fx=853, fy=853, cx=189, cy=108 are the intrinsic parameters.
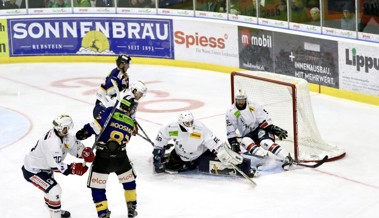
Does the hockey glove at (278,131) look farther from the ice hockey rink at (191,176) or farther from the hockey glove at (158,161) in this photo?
the hockey glove at (158,161)

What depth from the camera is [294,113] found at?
9.19 m

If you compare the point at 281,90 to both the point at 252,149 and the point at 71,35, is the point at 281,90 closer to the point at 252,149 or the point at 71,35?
the point at 252,149

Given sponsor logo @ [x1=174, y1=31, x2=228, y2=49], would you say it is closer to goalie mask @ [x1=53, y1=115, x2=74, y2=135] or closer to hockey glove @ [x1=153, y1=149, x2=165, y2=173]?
hockey glove @ [x1=153, y1=149, x2=165, y2=173]

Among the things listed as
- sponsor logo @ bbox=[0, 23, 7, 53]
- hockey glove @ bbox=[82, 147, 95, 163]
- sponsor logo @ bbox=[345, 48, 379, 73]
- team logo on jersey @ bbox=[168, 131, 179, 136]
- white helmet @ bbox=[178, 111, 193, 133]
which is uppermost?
sponsor logo @ bbox=[0, 23, 7, 53]

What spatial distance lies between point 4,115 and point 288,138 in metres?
4.59

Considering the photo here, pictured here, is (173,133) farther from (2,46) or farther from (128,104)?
(2,46)

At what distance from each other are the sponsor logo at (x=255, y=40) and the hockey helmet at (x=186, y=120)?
4.85 metres

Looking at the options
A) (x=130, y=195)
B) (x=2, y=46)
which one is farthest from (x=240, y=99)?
(x=2, y=46)

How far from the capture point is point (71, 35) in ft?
50.8

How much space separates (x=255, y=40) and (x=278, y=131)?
4.50 m

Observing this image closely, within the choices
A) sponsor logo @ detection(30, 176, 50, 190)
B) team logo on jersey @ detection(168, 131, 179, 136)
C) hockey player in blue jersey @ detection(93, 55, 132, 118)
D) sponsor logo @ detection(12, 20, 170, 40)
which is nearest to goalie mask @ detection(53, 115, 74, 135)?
sponsor logo @ detection(30, 176, 50, 190)

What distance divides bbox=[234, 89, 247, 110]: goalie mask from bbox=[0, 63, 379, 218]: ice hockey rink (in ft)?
2.59

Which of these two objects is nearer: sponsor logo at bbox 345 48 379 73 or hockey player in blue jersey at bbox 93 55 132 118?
hockey player in blue jersey at bbox 93 55 132 118

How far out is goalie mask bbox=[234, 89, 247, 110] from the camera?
9047 mm
